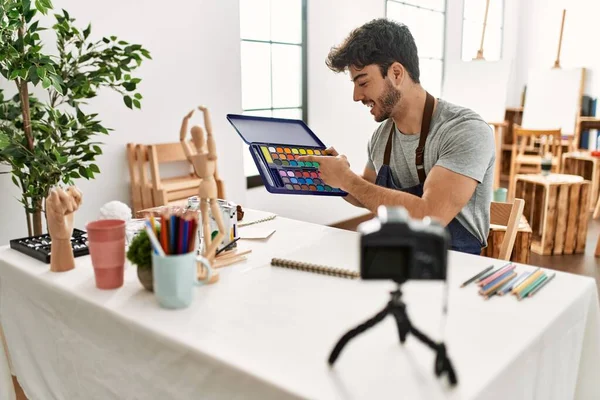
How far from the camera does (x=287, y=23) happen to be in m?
4.30

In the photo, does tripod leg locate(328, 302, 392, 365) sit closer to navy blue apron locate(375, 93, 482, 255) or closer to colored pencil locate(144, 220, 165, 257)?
colored pencil locate(144, 220, 165, 257)

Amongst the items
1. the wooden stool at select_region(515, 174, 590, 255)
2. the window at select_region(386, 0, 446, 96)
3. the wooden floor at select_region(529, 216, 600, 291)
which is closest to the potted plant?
the wooden floor at select_region(529, 216, 600, 291)

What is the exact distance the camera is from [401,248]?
738mm

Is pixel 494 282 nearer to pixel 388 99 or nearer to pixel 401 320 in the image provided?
pixel 401 320

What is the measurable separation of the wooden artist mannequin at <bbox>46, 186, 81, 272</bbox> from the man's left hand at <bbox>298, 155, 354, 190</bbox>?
0.70m

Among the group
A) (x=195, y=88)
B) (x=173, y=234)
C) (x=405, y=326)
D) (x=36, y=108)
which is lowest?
(x=405, y=326)

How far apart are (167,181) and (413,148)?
200 centimetres

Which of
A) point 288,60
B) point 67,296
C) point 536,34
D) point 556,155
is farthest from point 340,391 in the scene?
point 536,34

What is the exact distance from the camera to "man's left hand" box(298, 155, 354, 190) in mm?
1642

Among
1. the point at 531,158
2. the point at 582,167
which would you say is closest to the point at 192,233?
the point at 531,158

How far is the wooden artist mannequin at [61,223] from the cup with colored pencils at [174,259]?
34 cm

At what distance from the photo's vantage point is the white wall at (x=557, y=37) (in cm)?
710

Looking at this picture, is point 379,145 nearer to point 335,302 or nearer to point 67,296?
point 335,302

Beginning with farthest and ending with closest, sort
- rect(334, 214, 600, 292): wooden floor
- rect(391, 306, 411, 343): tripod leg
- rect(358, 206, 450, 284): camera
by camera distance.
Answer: rect(334, 214, 600, 292): wooden floor < rect(391, 306, 411, 343): tripod leg < rect(358, 206, 450, 284): camera
